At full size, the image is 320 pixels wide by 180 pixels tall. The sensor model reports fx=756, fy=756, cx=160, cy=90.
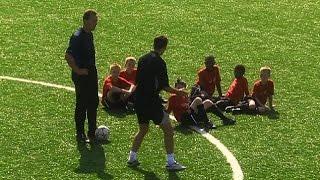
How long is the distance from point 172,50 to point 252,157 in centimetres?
858

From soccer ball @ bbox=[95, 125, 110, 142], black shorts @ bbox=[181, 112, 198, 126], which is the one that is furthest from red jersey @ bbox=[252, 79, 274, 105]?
soccer ball @ bbox=[95, 125, 110, 142]

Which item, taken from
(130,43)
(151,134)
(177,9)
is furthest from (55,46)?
(151,134)

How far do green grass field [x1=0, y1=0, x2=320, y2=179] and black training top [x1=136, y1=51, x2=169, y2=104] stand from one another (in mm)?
1418

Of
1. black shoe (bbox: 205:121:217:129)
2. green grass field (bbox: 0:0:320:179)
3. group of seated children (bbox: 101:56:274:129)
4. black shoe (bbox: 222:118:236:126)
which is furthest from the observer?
group of seated children (bbox: 101:56:274:129)

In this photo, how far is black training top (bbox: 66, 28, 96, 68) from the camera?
14.2 metres

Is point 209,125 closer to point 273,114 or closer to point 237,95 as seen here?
point 237,95

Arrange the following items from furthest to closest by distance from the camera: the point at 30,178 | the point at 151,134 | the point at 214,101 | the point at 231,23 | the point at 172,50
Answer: the point at 231,23, the point at 172,50, the point at 214,101, the point at 151,134, the point at 30,178

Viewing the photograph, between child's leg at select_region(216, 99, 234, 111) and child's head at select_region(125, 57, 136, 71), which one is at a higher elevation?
child's head at select_region(125, 57, 136, 71)

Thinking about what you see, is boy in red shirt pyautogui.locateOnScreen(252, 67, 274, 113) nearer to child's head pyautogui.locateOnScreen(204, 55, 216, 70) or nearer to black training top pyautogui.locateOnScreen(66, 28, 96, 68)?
child's head pyautogui.locateOnScreen(204, 55, 216, 70)

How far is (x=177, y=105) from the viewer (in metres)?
16.1

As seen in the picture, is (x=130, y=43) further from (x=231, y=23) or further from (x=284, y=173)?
(x=284, y=173)

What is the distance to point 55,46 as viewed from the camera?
22.9m

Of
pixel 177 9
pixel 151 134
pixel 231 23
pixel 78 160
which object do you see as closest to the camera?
pixel 78 160

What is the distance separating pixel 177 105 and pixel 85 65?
2.61 metres
